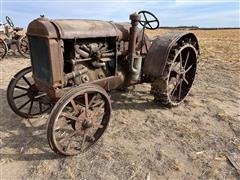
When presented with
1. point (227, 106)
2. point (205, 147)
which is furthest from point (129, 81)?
point (227, 106)

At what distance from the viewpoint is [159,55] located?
175 inches

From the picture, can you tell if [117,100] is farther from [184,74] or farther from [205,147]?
[205,147]

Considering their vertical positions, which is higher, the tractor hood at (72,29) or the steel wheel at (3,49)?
the tractor hood at (72,29)

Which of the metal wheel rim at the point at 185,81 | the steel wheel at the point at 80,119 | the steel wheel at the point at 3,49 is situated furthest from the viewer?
the steel wheel at the point at 3,49

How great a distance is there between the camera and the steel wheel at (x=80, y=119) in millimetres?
3127

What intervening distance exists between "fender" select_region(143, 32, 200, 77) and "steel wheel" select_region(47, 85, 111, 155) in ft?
3.69

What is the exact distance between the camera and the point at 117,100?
5.30 meters

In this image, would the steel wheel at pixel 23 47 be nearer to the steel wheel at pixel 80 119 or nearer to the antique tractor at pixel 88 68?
the antique tractor at pixel 88 68

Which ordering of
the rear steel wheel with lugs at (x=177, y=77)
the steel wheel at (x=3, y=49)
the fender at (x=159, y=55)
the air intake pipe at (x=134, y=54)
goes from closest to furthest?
the air intake pipe at (x=134, y=54)
the fender at (x=159, y=55)
the rear steel wheel with lugs at (x=177, y=77)
the steel wheel at (x=3, y=49)

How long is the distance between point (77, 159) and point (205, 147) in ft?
5.73

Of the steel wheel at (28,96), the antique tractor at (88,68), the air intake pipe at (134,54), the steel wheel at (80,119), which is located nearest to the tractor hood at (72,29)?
the antique tractor at (88,68)

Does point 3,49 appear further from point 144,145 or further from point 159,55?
point 144,145

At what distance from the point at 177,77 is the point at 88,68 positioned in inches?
72.5

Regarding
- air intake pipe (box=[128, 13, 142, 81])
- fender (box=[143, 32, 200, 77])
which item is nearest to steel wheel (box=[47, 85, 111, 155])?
air intake pipe (box=[128, 13, 142, 81])
